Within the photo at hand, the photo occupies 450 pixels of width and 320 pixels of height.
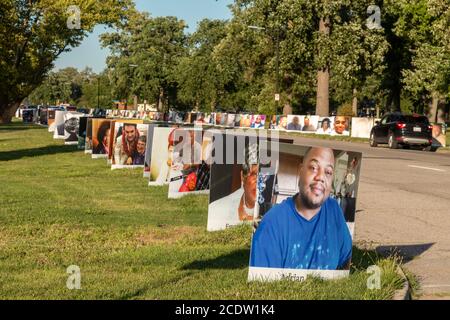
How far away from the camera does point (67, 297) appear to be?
599cm

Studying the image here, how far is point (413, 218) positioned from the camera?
1166cm

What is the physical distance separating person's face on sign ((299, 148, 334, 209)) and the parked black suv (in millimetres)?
27786

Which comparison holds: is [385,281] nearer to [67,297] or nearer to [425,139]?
[67,297]

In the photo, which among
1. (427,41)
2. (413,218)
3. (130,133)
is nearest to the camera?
(413,218)

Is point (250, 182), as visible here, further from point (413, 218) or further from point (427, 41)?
point (427, 41)

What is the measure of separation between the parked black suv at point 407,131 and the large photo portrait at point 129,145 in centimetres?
1773

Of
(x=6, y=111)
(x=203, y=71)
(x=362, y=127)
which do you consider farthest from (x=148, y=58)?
(x=362, y=127)

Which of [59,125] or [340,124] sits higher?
[340,124]

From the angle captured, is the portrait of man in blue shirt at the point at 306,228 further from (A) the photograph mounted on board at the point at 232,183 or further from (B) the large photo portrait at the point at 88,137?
(B) the large photo portrait at the point at 88,137

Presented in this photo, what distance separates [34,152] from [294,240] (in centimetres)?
2097

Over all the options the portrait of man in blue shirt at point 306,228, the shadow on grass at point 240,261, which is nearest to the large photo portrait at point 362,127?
the shadow on grass at point 240,261

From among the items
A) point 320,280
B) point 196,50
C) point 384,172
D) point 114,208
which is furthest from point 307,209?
point 196,50

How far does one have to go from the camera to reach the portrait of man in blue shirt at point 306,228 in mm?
6461

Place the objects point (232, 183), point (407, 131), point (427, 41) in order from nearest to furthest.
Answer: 1. point (232, 183)
2. point (407, 131)
3. point (427, 41)
